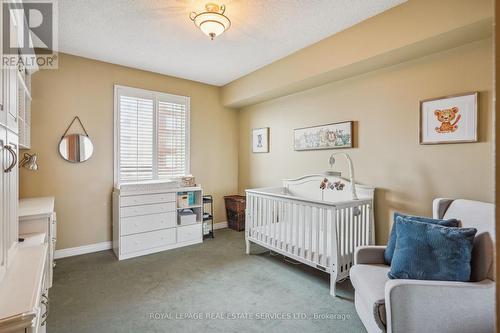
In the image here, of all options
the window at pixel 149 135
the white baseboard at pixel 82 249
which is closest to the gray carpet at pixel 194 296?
the white baseboard at pixel 82 249

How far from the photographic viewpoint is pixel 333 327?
6.40 feet

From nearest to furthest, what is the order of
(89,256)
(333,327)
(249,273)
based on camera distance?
(333,327) → (249,273) → (89,256)

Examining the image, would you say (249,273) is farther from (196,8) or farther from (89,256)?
(196,8)

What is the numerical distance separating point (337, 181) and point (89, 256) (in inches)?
130

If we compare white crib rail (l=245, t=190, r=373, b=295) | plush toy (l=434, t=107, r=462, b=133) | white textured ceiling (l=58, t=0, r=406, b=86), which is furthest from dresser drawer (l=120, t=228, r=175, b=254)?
plush toy (l=434, t=107, r=462, b=133)

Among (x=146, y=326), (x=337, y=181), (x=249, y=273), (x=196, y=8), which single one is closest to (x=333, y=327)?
(x=249, y=273)


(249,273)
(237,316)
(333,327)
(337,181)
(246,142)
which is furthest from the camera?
(246,142)

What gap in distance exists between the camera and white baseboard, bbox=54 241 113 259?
331cm

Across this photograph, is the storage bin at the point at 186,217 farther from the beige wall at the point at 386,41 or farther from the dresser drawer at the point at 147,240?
the beige wall at the point at 386,41

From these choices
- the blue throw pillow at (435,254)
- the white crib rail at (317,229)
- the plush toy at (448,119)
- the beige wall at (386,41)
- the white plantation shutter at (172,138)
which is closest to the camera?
the blue throw pillow at (435,254)

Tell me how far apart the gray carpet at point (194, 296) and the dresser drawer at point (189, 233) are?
0.43 meters

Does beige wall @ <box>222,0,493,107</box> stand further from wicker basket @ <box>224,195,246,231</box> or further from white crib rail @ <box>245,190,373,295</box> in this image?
wicker basket @ <box>224,195,246,231</box>

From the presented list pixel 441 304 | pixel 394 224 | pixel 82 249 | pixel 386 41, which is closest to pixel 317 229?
pixel 394 224

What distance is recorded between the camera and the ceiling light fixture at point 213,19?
87.4 inches
